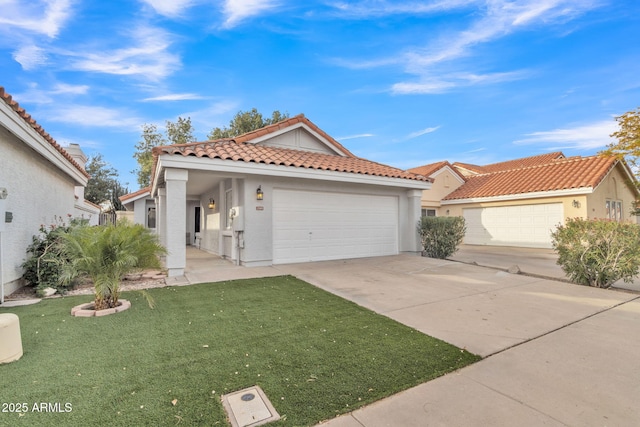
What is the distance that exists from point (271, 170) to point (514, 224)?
Answer: 1444 centimetres

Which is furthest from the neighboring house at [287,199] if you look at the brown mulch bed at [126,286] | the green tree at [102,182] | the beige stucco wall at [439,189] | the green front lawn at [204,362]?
the green tree at [102,182]

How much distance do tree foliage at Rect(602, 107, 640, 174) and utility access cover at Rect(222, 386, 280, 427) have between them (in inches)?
890

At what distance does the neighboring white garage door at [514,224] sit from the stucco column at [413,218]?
6.67 meters

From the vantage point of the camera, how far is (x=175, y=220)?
7602mm

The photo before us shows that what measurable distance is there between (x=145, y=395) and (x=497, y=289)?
6.78 m

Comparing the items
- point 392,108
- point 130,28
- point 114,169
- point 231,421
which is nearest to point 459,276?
point 231,421

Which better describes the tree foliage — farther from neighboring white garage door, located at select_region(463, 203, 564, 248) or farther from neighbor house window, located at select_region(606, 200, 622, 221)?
neighboring white garage door, located at select_region(463, 203, 564, 248)

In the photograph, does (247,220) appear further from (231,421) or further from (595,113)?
(595,113)

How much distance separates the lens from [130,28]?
8391 millimetres

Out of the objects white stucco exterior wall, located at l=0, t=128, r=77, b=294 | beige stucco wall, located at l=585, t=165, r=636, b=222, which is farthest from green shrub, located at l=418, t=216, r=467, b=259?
white stucco exterior wall, located at l=0, t=128, r=77, b=294

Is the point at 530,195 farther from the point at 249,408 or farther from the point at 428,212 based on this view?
the point at 249,408

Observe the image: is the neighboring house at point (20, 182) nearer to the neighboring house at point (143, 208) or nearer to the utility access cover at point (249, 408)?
the utility access cover at point (249, 408)

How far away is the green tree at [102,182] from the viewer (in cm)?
3170

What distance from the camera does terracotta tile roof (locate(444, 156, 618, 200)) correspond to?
553 inches
